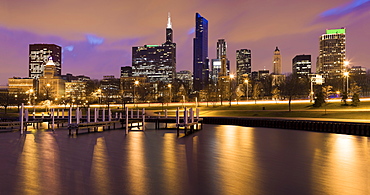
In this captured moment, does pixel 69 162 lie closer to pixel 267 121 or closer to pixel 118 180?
pixel 118 180

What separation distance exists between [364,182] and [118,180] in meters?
10.6

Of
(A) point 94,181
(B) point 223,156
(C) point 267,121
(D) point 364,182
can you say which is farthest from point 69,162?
(C) point 267,121

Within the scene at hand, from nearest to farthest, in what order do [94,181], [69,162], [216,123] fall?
[94,181]
[69,162]
[216,123]

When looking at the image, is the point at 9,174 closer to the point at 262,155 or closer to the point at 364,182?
the point at 262,155

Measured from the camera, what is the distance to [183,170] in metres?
14.0

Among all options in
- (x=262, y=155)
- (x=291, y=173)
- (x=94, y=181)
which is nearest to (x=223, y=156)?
(x=262, y=155)

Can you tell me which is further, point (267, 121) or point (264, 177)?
point (267, 121)

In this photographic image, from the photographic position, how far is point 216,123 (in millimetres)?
48188

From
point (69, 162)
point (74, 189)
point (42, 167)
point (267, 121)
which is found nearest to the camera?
point (74, 189)

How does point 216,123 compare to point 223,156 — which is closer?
point 223,156

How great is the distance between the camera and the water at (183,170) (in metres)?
11.1

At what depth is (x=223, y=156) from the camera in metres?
18.1

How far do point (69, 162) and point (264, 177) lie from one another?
34.9ft

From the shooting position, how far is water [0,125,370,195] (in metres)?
11.1
